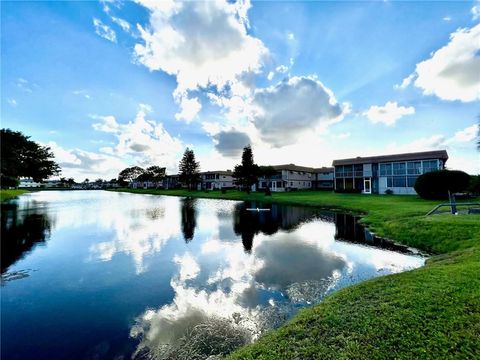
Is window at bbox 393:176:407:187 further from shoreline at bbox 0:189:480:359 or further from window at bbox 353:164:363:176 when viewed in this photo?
shoreline at bbox 0:189:480:359

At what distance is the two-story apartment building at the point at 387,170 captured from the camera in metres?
42.8


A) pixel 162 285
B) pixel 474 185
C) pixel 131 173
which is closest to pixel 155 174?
pixel 131 173

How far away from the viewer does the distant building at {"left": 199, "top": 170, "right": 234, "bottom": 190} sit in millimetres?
94312

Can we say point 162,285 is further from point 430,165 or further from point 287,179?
point 287,179

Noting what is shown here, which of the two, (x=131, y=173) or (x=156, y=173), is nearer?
(x=156, y=173)

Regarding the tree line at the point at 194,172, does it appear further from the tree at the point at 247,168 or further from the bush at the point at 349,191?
the bush at the point at 349,191

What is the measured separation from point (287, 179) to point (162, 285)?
208 feet

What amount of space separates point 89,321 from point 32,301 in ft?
8.67

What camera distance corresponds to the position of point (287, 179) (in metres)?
69.9

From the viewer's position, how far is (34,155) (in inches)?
2704

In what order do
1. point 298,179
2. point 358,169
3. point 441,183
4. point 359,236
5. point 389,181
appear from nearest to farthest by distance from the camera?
point 359,236 → point 441,183 → point 389,181 → point 358,169 → point 298,179

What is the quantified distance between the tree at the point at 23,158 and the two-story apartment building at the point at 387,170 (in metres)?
67.5

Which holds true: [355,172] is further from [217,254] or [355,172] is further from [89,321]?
[89,321]

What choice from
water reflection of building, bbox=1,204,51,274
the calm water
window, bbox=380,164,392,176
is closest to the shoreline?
the calm water
